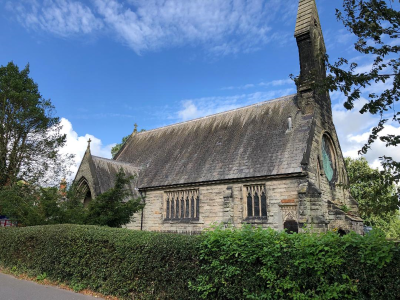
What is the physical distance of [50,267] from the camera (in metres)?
9.46

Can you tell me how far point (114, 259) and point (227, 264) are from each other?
3.52m

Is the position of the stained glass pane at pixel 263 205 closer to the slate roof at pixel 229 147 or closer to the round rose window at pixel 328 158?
the slate roof at pixel 229 147

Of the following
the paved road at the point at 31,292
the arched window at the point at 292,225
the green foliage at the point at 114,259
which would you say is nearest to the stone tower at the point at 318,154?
the arched window at the point at 292,225

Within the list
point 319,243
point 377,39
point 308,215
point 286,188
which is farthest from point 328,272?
point 286,188

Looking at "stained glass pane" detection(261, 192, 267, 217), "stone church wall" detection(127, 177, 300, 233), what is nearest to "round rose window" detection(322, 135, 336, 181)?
"stone church wall" detection(127, 177, 300, 233)

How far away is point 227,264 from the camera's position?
585 cm

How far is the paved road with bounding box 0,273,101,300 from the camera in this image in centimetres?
775

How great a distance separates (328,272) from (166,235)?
3871 mm

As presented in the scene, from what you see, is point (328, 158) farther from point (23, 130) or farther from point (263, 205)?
point (23, 130)

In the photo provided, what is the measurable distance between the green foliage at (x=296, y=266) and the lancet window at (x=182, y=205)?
38.2ft

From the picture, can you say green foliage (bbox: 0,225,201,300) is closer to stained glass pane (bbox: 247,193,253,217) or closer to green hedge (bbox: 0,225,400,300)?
green hedge (bbox: 0,225,400,300)

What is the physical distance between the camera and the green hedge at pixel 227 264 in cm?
448

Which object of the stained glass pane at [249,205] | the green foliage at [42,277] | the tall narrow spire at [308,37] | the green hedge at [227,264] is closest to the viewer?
the green hedge at [227,264]

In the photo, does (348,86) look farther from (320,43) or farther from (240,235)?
(320,43)
